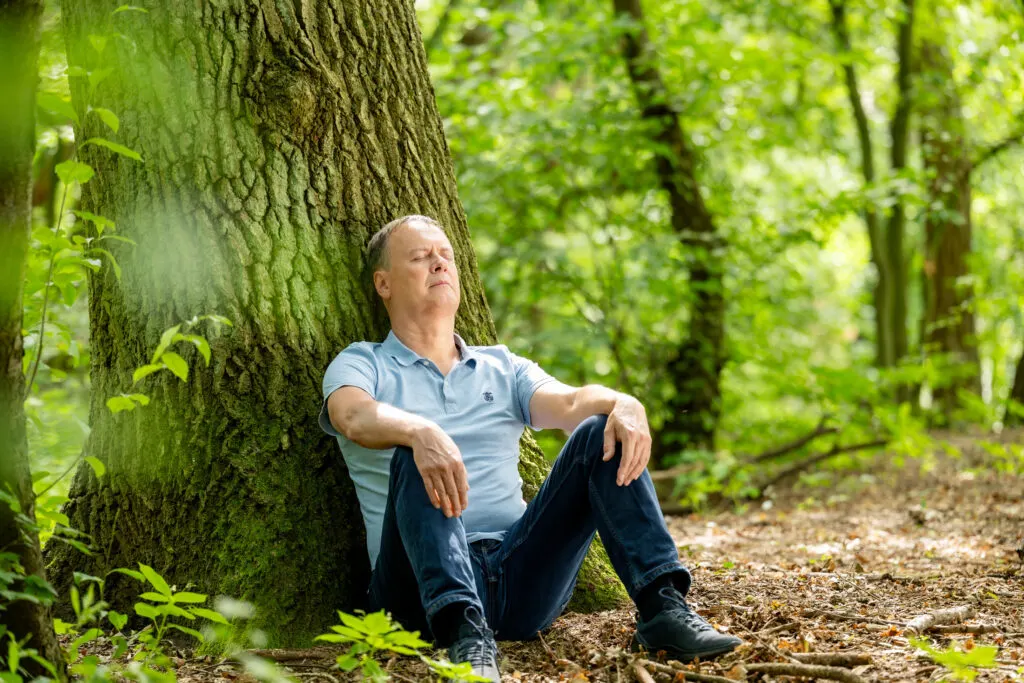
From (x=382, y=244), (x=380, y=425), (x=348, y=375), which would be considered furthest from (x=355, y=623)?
(x=382, y=244)

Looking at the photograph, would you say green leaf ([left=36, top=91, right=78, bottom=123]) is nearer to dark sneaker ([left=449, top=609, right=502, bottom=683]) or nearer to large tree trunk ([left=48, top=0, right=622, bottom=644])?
large tree trunk ([left=48, top=0, right=622, bottom=644])

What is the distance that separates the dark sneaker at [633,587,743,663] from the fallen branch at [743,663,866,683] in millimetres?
115

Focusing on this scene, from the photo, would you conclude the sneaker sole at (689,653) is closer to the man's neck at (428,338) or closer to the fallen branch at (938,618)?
the fallen branch at (938,618)

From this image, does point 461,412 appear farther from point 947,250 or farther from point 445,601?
point 947,250

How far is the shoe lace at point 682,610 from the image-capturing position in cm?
259

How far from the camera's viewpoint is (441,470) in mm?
2609

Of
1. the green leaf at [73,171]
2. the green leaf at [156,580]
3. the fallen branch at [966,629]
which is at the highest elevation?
the green leaf at [73,171]

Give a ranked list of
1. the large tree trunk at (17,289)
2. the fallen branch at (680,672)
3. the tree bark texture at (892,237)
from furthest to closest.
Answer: the tree bark texture at (892,237), the fallen branch at (680,672), the large tree trunk at (17,289)

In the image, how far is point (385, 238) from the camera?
323cm

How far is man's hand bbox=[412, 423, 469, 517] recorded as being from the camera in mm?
2607

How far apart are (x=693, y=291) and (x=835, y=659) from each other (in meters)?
5.12

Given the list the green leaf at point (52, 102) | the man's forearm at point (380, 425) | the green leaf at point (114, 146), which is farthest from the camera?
the man's forearm at point (380, 425)

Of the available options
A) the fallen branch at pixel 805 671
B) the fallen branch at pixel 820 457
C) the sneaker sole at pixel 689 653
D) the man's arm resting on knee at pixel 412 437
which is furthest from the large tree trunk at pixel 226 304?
the fallen branch at pixel 820 457

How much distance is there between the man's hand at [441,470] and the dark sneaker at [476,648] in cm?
30
